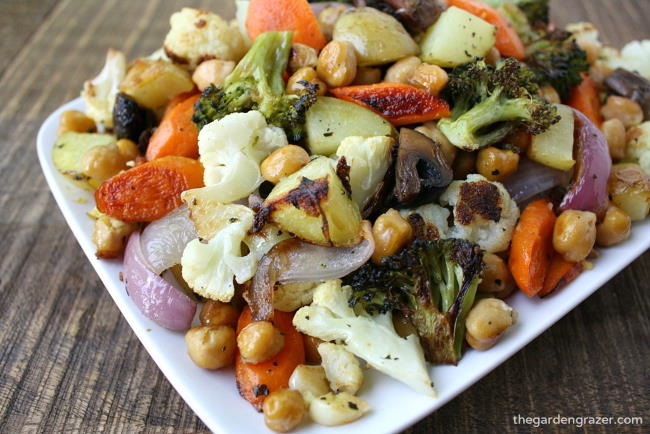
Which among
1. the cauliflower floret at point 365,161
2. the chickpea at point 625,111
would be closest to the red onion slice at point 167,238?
the cauliflower floret at point 365,161

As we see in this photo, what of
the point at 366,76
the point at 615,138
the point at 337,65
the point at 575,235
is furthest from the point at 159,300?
the point at 615,138

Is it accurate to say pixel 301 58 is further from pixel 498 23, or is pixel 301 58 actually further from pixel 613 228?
pixel 613 228

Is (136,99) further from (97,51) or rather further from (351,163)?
(97,51)

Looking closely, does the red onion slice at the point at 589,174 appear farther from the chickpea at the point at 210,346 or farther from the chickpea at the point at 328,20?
the chickpea at the point at 210,346

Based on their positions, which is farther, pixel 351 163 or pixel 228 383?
pixel 351 163

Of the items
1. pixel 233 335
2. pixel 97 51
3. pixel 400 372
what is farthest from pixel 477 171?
pixel 97 51
